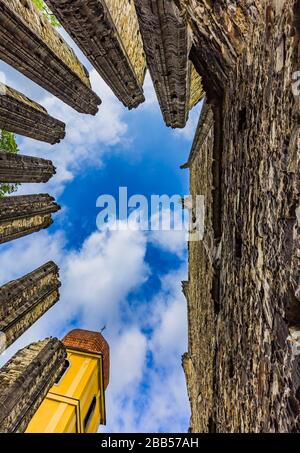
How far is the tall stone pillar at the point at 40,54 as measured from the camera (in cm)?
825

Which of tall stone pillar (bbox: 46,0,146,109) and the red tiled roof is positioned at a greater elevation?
tall stone pillar (bbox: 46,0,146,109)

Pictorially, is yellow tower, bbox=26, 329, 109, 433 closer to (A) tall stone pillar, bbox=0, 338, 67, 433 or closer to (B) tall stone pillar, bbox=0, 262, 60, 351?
(A) tall stone pillar, bbox=0, 338, 67, 433

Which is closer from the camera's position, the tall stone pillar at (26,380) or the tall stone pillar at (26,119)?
the tall stone pillar at (26,380)

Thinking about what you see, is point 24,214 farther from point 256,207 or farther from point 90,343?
point 256,207

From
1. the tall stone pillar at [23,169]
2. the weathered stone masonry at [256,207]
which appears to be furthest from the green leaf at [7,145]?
the weathered stone masonry at [256,207]

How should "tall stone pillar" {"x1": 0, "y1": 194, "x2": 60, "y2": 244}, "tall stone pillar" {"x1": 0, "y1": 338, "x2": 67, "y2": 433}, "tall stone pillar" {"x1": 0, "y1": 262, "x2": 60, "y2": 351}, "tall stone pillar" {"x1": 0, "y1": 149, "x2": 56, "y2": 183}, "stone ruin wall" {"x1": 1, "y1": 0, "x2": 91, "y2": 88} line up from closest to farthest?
"stone ruin wall" {"x1": 1, "y1": 0, "x2": 91, "y2": 88} < "tall stone pillar" {"x1": 0, "y1": 338, "x2": 67, "y2": 433} < "tall stone pillar" {"x1": 0, "y1": 262, "x2": 60, "y2": 351} < "tall stone pillar" {"x1": 0, "y1": 149, "x2": 56, "y2": 183} < "tall stone pillar" {"x1": 0, "y1": 194, "x2": 60, "y2": 244}

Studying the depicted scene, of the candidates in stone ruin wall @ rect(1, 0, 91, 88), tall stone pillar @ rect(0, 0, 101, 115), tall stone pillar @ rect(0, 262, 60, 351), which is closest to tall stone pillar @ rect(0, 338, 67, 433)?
tall stone pillar @ rect(0, 262, 60, 351)

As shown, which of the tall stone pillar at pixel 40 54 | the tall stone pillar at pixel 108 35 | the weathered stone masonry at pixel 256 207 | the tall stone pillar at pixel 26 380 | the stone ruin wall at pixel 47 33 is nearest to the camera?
the weathered stone masonry at pixel 256 207

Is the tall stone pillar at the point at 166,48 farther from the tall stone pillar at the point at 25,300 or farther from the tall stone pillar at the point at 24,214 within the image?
the tall stone pillar at the point at 25,300

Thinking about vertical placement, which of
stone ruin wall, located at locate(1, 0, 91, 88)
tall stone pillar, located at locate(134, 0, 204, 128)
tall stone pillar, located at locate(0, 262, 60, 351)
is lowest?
tall stone pillar, located at locate(0, 262, 60, 351)

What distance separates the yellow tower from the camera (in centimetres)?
1551

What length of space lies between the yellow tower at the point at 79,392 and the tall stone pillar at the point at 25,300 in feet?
10.7

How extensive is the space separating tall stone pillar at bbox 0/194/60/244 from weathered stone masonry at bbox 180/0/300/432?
30.2ft
